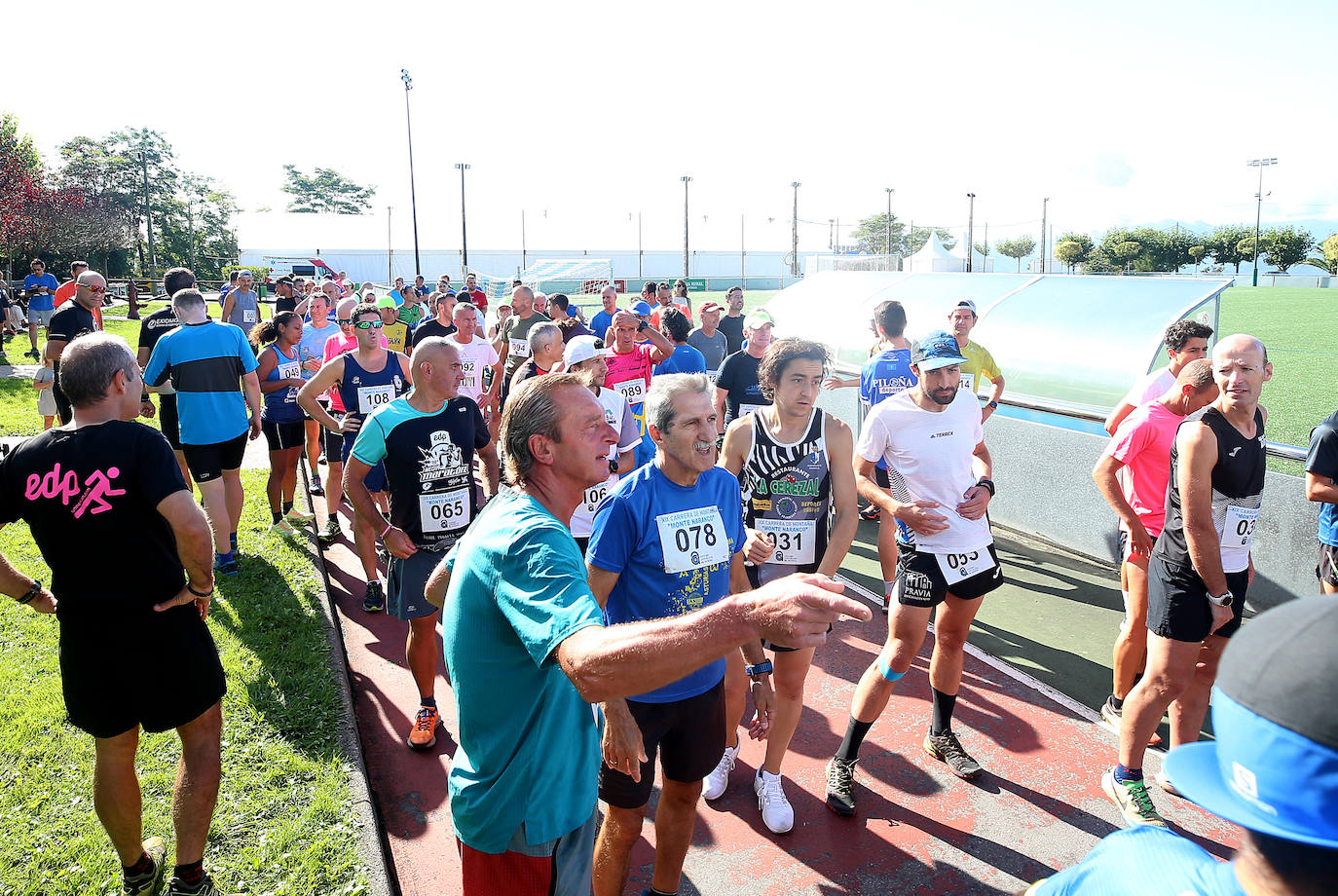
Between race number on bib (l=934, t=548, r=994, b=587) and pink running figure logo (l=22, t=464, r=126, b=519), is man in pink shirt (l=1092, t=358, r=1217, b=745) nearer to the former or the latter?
race number on bib (l=934, t=548, r=994, b=587)

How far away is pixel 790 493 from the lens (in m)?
4.06

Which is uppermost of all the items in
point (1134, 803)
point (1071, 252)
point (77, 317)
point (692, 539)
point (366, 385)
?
point (1071, 252)

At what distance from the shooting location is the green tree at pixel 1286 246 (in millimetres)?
63312

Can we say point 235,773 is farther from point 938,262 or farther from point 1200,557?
point 938,262

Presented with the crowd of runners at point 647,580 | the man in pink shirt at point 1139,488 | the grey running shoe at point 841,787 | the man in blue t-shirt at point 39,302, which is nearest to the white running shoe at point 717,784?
the crowd of runners at point 647,580

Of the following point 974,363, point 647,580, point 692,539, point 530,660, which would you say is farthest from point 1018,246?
point 530,660

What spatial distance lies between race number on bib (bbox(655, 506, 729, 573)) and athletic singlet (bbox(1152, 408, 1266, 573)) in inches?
86.0

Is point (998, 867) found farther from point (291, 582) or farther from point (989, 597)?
point (291, 582)

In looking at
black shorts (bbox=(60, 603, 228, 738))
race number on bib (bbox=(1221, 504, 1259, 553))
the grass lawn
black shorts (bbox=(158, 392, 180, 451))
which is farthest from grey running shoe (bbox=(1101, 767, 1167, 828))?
black shorts (bbox=(158, 392, 180, 451))

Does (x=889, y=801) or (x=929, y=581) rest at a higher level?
(x=929, y=581)

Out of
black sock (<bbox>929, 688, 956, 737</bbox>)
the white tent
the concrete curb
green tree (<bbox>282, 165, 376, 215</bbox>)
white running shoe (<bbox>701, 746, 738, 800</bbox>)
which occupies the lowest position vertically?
white running shoe (<bbox>701, 746, 738, 800</bbox>)

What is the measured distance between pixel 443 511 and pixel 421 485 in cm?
19

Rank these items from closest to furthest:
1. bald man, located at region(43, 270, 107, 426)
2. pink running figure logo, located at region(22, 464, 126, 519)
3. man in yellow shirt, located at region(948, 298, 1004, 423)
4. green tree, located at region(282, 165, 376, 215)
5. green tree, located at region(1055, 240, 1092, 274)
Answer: pink running figure logo, located at region(22, 464, 126, 519), man in yellow shirt, located at region(948, 298, 1004, 423), bald man, located at region(43, 270, 107, 426), green tree, located at region(1055, 240, 1092, 274), green tree, located at region(282, 165, 376, 215)

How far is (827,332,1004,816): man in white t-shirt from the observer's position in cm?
404
